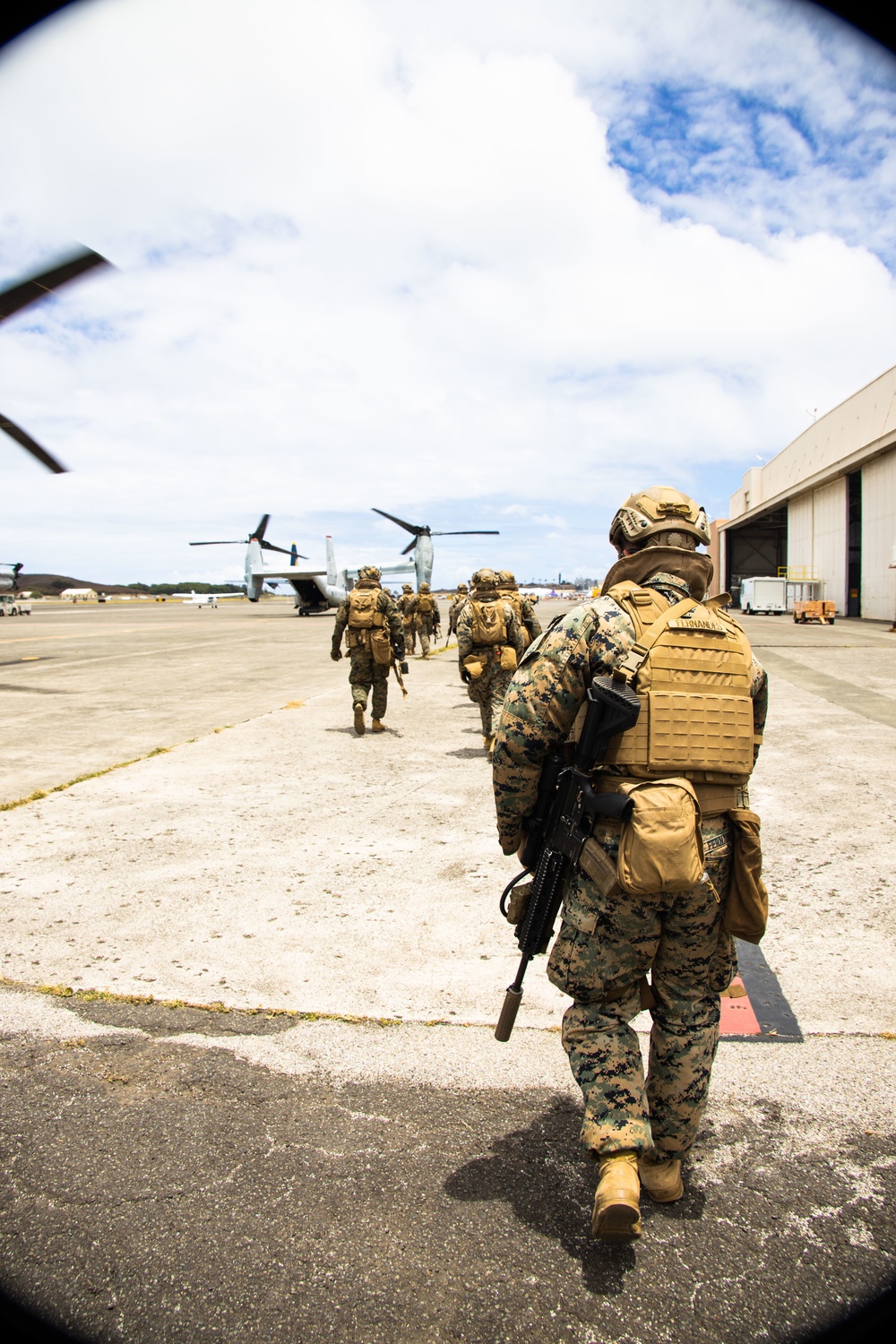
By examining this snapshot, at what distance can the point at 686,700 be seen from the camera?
2.21 metres

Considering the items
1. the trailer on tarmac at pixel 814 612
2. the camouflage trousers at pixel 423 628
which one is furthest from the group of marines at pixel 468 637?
the trailer on tarmac at pixel 814 612

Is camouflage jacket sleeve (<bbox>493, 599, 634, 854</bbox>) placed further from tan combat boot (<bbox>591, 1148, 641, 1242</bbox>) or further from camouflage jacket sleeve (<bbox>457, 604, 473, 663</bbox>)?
camouflage jacket sleeve (<bbox>457, 604, 473, 663</bbox>)

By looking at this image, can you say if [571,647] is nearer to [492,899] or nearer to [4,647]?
[492,899]

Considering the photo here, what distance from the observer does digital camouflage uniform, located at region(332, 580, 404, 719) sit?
8.73 m

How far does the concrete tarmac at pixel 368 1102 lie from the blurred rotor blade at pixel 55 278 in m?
5.80

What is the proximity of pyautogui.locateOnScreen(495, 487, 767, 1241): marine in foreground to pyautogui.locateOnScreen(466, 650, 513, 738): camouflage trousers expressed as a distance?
546 cm

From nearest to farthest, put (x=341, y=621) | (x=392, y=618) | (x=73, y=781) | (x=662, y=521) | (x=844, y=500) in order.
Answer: (x=662, y=521), (x=73, y=781), (x=341, y=621), (x=392, y=618), (x=844, y=500)

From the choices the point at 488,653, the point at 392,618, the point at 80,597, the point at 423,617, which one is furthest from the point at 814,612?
the point at 80,597

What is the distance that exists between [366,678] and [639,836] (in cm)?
697

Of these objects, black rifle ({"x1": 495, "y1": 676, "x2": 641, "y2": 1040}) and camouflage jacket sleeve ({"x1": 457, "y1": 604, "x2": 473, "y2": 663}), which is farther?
camouflage jacket sleeve ({"x1": 457, "y1": 604, "x2": 473, "y2": 663})

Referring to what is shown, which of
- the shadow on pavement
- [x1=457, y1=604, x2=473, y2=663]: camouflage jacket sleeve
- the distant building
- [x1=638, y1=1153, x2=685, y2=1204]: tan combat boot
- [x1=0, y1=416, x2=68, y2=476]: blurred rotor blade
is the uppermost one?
the distant building

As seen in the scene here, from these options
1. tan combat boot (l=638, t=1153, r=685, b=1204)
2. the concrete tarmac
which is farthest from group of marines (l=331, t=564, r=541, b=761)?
tan combat boot (l=638, t=1153, r=685, b=1204)

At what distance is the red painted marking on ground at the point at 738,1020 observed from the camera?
299cm

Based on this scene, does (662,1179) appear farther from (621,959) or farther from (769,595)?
(769,595)
